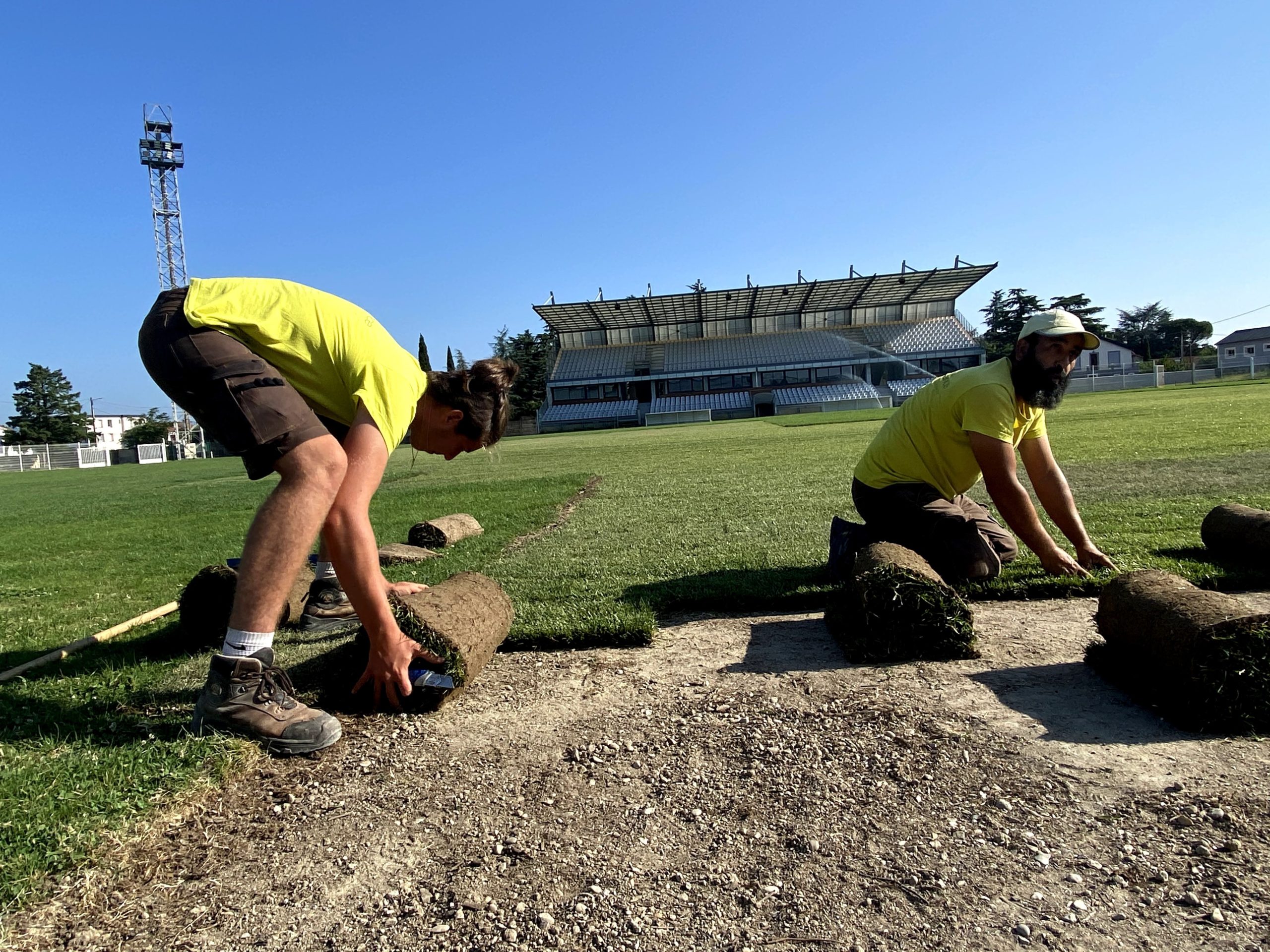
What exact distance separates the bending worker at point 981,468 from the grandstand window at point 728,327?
73.2m

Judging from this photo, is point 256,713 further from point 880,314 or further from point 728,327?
point 880,314

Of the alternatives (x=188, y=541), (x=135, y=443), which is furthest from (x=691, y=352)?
(x=188, y=541)

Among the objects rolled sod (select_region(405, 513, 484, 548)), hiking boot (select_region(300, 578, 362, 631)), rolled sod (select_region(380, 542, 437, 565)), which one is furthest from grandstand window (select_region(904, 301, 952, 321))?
hiking boot (select_region(300, 578, 362, 631))

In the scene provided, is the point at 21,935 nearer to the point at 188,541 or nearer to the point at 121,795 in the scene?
the point at 121,795

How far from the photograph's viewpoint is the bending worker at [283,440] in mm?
2711

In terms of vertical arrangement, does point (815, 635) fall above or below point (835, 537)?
below

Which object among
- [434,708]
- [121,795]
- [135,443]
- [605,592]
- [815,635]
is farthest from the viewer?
[135,443]

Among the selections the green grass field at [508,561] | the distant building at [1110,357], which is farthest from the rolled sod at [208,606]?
the distant building at [1110,357]

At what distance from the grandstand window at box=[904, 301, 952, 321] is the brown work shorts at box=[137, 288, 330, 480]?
79.4m

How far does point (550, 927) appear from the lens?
1757 millimetres

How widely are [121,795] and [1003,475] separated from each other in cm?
408

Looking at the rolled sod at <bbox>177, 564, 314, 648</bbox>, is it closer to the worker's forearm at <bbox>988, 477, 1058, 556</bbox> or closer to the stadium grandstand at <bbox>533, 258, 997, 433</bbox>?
the worker's forearm at <bbox>988, 477, 1058, 556</bbox>

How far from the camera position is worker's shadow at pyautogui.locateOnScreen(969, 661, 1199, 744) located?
2.60 meters

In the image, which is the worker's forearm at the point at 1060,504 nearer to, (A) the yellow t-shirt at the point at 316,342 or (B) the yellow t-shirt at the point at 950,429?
(B) the yellow t-shirt at the point at 950,429
